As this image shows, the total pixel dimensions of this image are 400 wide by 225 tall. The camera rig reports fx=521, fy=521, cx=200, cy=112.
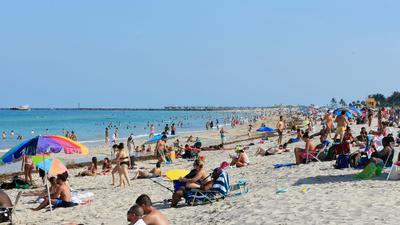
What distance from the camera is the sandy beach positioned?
753 centimetres

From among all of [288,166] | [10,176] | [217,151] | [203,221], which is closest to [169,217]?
[203,221]

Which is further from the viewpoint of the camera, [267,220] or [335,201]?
[335,201]

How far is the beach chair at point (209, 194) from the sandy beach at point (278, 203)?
163mm

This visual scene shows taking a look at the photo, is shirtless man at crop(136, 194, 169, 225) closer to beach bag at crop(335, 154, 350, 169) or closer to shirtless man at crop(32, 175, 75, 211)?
shirtless man at crop(32, 175, 75, 211)

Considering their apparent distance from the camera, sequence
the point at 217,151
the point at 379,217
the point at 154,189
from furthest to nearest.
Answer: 1. the point at 217,151
2. the point at 154,189
3. the point at 379,217

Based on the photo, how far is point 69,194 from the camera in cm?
1110

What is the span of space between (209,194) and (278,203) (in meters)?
1.55

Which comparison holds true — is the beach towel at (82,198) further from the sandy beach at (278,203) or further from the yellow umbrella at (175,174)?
the yellow umbrella at (175,174)

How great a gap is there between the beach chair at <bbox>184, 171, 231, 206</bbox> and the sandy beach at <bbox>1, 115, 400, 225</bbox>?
6.4 inches

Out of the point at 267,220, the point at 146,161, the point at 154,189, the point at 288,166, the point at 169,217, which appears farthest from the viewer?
the point at 146,161

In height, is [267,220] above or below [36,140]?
below

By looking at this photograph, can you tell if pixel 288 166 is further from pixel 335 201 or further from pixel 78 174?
pixel 78 174

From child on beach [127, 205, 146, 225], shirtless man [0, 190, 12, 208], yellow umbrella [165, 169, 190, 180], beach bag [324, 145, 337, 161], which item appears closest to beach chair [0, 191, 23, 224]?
shirtless man [0, 190, 12, 208]

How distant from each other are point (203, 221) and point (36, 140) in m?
3.74
